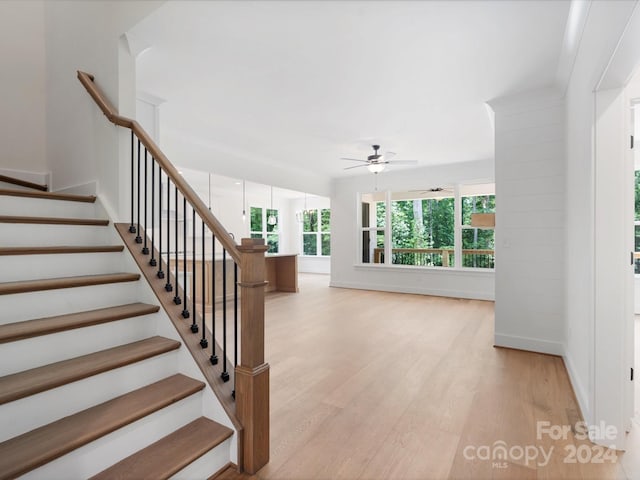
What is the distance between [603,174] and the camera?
6.31 feet

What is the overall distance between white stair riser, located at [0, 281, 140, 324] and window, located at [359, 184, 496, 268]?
6062 mm

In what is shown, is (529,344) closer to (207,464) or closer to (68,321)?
(207,464)

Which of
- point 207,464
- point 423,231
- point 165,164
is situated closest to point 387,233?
point 423,231

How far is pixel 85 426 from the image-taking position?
55.1 inches

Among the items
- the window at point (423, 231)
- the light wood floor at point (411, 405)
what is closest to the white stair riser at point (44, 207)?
the light wood floor at point (411, 405)

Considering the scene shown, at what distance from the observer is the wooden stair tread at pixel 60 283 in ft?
5.48

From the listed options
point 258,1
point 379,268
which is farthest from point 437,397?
point 379,268

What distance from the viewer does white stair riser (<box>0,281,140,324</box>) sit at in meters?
1.68

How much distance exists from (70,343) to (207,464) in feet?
3.03

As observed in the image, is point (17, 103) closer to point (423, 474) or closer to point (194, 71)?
point (194, 71)

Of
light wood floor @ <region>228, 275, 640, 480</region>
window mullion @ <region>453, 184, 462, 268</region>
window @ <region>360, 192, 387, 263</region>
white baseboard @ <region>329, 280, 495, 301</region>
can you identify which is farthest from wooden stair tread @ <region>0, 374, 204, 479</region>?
window @ <region>360, 192, 387, 263</region>

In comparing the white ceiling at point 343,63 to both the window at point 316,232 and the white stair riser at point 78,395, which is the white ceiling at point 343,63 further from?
the window at point 316,232

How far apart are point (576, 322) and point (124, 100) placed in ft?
13.0

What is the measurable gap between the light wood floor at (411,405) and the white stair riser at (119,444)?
507mm
